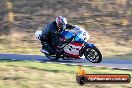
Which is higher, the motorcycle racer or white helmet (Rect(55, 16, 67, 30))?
white helmet (Rect(55, 16, 67, 30))

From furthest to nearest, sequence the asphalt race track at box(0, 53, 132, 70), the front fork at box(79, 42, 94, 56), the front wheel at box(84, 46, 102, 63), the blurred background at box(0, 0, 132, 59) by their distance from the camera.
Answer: the blurred background at box(0, 0, 132, 59), the front fork at box(79, 42, 94, 56), the front wheel at box(84, 46, 102, 63), the asphalt race track at box(0, 53, 132, 70)

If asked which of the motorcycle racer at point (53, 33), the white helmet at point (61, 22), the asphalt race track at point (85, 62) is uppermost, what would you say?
the white helmet at point (61, 22)

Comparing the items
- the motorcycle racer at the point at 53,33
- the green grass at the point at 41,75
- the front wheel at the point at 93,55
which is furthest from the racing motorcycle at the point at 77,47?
the green grass at the point at 41,75

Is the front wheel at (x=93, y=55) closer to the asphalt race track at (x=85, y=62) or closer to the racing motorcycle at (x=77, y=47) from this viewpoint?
the racing motorcycle at (x=77, y=47)

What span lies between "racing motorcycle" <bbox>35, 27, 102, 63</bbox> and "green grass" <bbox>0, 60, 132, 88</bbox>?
103 centimetres

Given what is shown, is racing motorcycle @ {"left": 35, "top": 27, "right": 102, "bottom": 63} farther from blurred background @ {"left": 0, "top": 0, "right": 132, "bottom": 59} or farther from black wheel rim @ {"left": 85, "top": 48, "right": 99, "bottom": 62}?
blurred background @ {"left": 0, "top": 0, "right": 132, "bottom": 59}

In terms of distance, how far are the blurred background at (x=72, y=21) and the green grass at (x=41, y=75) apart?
4.98 metres

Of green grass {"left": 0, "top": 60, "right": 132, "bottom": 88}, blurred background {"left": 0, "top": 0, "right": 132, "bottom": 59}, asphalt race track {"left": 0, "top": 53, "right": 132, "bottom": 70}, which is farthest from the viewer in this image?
blurred background {"left": 0, "top": 0, "right": 132, "bottom": 59}

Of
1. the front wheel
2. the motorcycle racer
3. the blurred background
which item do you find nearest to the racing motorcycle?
the front wheel

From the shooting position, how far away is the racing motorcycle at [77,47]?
16500 millimetres

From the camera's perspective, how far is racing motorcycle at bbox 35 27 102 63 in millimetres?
16500

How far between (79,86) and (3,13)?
16193 millimetres

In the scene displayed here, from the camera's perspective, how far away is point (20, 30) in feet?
84.8

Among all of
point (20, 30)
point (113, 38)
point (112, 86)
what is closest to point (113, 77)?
point (112, 86)
